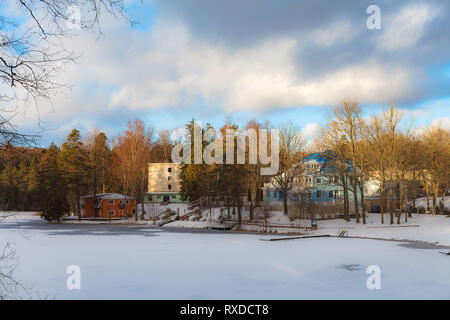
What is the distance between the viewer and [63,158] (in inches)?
2452

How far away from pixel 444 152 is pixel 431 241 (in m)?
21.5

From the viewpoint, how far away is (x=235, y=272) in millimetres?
14945

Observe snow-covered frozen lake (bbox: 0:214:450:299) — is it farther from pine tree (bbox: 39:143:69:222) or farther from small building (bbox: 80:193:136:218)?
small building (bbox: 80:193:136:218)

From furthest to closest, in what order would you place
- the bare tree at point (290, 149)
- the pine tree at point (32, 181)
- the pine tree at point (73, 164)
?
the pine tree at point (32, 181) < the pine tree at point (73, 164) < the bare tree at point (290, 149)

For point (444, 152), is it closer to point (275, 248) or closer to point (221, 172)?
point (221, 172)

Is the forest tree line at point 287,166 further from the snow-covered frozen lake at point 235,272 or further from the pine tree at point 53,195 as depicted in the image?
the snow-covered frozen lake at point 235,272

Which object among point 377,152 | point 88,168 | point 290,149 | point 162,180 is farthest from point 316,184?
point 88,168

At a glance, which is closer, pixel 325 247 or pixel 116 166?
pixel 325 247

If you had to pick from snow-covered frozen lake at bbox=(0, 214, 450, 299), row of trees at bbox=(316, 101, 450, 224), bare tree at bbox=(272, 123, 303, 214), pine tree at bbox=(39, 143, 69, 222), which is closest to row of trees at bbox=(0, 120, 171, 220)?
pine tree at bbox=(39, 143, 69, 222)

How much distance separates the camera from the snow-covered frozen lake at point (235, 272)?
1149 centimetres

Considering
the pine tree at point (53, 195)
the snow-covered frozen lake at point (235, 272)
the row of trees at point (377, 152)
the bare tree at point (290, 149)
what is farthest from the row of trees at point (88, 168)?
the snow-covered frozen lake at point (235, 272)

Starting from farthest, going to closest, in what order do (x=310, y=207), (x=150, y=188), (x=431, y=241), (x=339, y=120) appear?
(x=150, y=188), (x=310, y=207), (x=339, y=120), (x=431, y=241)

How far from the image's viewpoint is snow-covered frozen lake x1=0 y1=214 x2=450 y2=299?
11.5 meters
